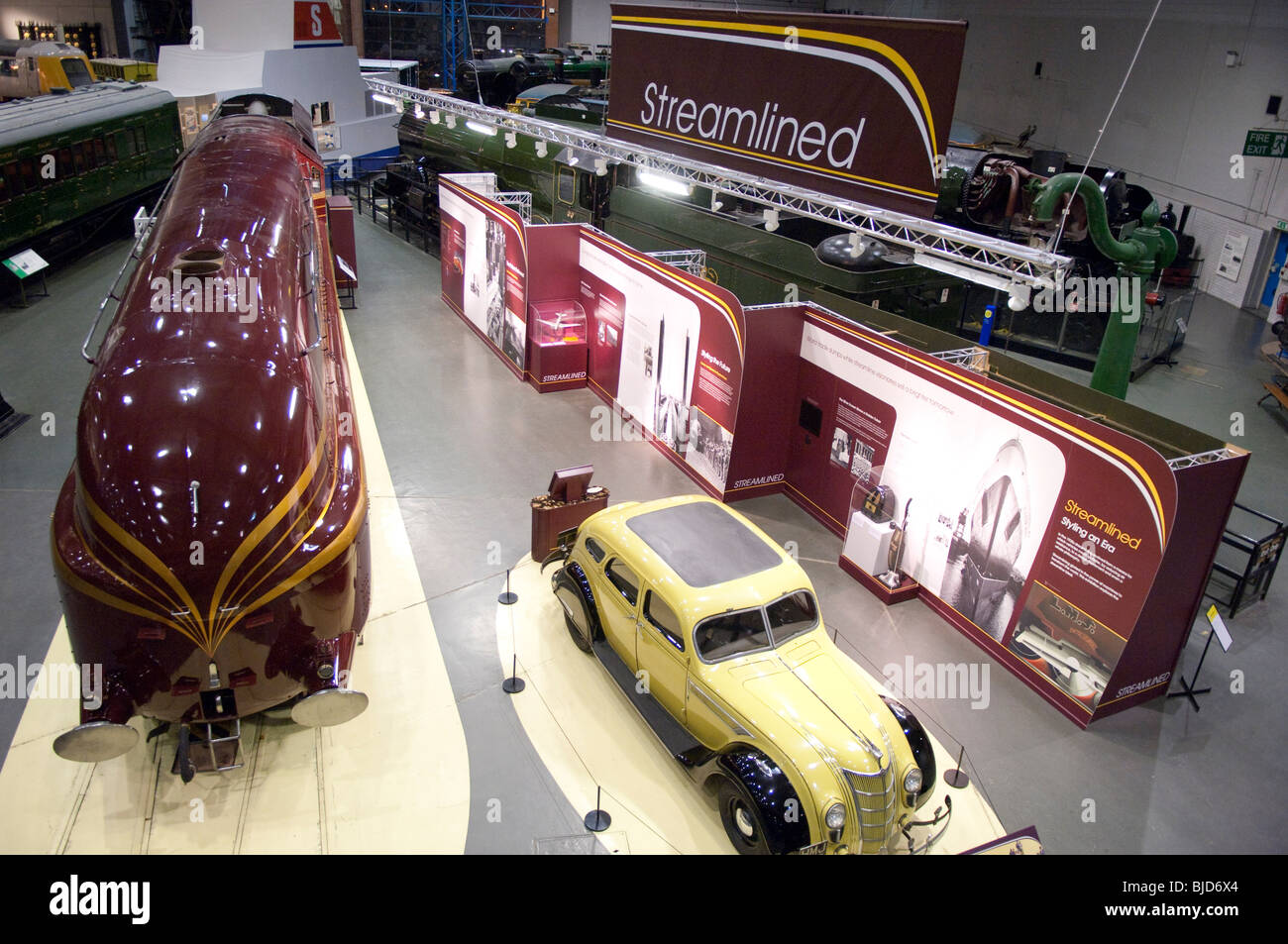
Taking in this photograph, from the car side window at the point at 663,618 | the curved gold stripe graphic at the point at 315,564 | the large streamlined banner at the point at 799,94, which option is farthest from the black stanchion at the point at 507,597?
the large streamlined banner at the point at 799,94

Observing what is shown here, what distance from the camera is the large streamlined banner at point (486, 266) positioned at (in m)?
13.2

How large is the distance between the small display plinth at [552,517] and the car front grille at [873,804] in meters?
4.12

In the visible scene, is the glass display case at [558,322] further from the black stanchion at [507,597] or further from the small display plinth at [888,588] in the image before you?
the small display plinth at [888,588]

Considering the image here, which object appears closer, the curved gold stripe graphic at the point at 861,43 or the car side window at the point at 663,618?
the car side window at the point at 663,618

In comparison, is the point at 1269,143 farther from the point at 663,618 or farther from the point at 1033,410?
the point at 663,618

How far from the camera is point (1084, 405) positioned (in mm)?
8117

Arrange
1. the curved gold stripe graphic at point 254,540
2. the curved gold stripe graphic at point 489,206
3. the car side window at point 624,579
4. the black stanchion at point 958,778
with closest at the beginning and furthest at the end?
the curved gold stripe graphic at point 254,540
the black stanchion at point 958,778
the car side window at point 624,579
the curved gold stripe graphic at point 489,206

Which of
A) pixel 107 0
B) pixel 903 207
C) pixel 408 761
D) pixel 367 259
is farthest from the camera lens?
pixel 107 0

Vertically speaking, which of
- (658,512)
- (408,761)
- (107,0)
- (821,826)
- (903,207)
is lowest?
(408,761)

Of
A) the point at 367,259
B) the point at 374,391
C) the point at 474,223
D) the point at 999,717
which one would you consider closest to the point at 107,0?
the point at 367,259

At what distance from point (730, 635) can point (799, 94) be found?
15.9 feet

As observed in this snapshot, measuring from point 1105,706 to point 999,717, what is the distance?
86 centimetres

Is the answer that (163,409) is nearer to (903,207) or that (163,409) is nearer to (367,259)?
(903,207)

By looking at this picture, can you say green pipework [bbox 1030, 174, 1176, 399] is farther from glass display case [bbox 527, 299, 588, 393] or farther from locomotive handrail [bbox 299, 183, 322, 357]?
locomotive handrail [bbox 299, 183, 322, 357]
